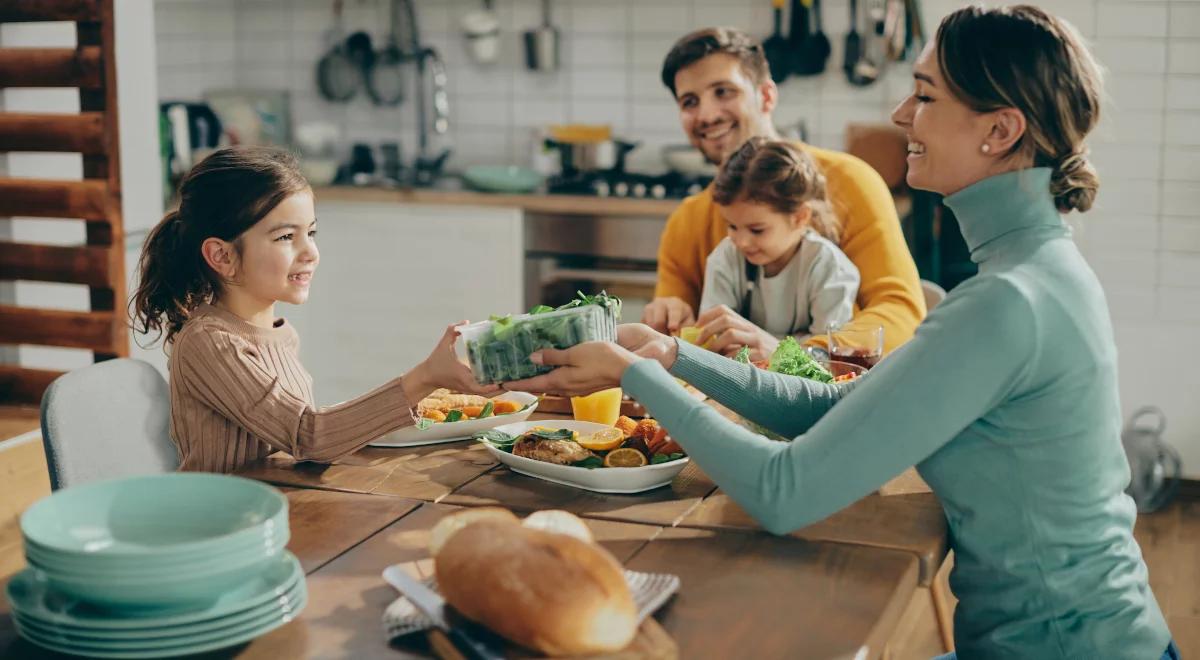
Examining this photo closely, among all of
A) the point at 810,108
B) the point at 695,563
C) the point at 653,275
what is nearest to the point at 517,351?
the point at 695,563

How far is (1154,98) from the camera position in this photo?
420cm

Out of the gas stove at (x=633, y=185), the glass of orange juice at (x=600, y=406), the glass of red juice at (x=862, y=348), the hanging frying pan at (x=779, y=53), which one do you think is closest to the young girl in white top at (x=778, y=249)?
the glass of red juice at (x=862, y=348)

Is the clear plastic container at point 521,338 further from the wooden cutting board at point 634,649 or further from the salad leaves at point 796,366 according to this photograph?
the wooden cutting board at point 634,649

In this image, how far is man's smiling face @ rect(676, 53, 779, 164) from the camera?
2959 millimetres

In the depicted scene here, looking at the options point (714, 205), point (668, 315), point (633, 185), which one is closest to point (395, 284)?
point (633, 185)

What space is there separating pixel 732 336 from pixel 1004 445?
2.82 feet

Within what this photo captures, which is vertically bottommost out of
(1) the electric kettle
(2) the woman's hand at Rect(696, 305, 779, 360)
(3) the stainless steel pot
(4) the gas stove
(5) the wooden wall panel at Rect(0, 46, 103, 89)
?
(1) the electric kettle

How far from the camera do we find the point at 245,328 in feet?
6.26

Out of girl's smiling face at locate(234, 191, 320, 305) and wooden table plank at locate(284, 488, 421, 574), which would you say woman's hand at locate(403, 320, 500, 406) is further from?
girl's smiling face at locate(234, 191, 320, 305)

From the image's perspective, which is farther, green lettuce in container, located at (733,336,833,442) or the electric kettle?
the electric kettle

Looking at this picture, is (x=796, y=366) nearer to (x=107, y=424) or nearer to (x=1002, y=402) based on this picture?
(x=1002, y=402)

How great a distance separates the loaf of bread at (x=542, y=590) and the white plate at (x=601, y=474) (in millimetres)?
429

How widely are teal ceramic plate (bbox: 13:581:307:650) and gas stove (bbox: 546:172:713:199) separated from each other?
3.34 meters

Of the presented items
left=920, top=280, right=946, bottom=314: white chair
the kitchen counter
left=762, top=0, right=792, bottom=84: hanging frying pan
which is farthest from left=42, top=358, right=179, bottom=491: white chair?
left=762, top=0, right=792, bottom=84: hanging frying pan
